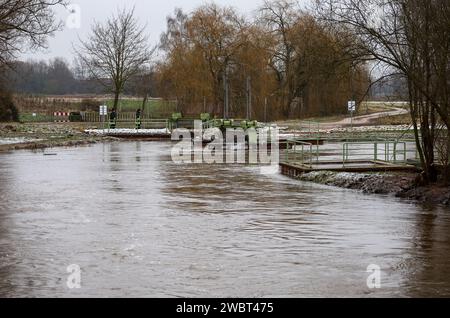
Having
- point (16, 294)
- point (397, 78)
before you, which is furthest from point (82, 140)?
point (16, 294)

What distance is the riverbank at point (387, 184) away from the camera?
18.7 meters

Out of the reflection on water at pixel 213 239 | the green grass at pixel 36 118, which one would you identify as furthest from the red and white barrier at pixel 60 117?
the reflection on water at pixel 213 239

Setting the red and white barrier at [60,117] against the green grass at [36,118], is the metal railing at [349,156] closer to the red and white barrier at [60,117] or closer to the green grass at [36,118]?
the red and white barrier at [60,117]

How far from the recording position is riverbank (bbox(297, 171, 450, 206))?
18.7 metres

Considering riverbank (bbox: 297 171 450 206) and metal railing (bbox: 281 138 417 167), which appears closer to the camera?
riverbank (bbox: 297 171 450 206)

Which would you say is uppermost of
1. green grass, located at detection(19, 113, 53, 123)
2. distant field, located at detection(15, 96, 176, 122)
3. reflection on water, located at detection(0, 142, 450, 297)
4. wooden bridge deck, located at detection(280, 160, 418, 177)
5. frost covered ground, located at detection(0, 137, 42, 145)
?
distant field, located at detection(15, 96, 176, 122)

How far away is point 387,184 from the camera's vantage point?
20.5m

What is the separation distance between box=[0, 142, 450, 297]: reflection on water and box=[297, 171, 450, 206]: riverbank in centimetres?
73

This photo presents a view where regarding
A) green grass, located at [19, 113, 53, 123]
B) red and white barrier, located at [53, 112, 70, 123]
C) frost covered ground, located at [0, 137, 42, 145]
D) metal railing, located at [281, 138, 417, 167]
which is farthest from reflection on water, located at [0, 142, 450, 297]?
red and white barrier, located at [53, 112, 70, 123]

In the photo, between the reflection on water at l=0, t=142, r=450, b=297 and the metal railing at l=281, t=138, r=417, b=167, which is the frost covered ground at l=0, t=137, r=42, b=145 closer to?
the metal railing at l=281, t=138, r=417, b=167

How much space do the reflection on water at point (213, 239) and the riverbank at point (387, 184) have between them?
0.73 metres

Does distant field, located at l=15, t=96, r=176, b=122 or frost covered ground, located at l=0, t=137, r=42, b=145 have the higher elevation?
distant field, located at l=15, t=96, r=176, b=122
